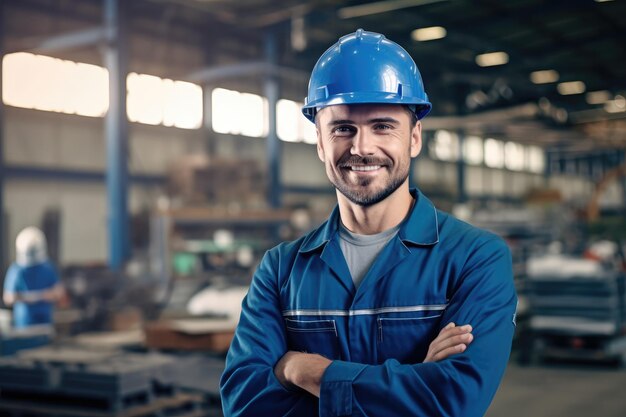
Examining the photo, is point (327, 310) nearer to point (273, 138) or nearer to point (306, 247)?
point (306, 247)

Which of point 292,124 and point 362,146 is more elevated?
point 292,124

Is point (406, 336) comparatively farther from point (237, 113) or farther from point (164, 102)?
point (237, 113)

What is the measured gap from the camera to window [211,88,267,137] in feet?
54.0

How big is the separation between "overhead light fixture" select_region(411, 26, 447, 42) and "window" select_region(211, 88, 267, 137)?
11.3 ft

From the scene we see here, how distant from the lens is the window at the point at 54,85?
13.0m

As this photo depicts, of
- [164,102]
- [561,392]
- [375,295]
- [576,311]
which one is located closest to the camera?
[375,295]

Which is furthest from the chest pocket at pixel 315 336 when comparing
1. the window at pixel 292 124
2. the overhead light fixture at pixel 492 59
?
the window at pixel 292 124

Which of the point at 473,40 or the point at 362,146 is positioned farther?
the point at 473,40

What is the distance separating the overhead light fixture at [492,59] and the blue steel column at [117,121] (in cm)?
839

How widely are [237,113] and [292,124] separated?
2047mm

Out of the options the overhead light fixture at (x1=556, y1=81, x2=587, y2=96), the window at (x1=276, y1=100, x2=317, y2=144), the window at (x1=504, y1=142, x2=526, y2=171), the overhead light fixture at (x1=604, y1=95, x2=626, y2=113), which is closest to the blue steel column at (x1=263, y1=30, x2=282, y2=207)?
the window at (x1=276, y1=100, x2=317, y2=144)

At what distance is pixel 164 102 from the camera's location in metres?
16.0

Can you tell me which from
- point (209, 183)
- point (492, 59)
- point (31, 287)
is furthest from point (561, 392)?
point (492, 59)

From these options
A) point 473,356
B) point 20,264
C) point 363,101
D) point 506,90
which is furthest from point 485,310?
point 506,90
